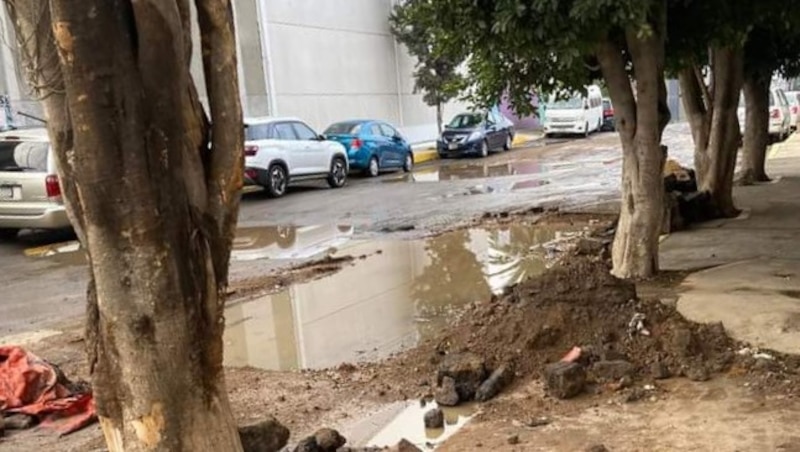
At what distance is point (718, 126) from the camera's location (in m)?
12.3

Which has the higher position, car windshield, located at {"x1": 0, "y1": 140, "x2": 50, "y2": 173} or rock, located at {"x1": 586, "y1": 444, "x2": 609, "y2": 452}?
car windshield, located at {"x1": 0, "y1": 140, "x2": 50, "y2": 173}

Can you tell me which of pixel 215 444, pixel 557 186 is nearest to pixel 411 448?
pixel 215 444

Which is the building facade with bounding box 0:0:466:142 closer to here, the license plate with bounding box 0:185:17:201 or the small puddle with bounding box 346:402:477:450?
the license plate with bounding box 0:185:17:201

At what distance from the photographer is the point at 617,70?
822 centimetres

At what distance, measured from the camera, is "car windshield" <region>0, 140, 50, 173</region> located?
13.2 meters

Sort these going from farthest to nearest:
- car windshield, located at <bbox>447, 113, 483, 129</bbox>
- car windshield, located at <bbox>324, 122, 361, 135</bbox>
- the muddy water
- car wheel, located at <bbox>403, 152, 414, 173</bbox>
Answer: car windshield, located at <bbox>447, 113, 483, 129</bbox>
car wheel, located at <bbox>403, 152, 414, 173</bbox>
car windshield, located at <bbox>324, 122, 361, 135</bbox>
the muddy water

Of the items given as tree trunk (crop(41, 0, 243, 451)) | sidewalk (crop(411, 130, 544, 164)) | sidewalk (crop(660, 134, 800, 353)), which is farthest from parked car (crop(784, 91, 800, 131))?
tree trunk (crop(41, 0, 243, 451))

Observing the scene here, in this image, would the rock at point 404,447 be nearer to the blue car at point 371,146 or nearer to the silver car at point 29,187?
the silver car at point 29,187

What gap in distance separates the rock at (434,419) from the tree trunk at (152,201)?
2044 millimetres

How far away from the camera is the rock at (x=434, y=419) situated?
5.25m

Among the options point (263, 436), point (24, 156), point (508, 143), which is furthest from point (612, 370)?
point (508, 143)

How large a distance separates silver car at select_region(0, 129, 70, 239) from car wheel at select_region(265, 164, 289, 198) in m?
6.17

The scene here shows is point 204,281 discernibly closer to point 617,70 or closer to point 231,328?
point 231,328

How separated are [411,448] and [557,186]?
14.7 meters
